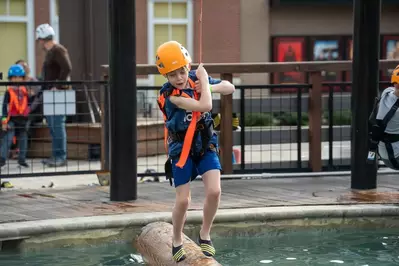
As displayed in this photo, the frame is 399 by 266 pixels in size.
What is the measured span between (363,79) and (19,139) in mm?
5199

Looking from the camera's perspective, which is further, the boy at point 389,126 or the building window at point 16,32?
the building window at point 16,32

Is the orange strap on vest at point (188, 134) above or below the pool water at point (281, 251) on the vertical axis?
above

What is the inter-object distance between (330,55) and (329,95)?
13.2m

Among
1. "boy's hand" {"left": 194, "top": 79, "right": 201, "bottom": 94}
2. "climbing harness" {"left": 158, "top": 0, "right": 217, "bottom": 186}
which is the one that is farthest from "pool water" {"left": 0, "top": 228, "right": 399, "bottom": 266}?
"boy's hand" {"left": 194, "top": 79, "right": 201, "bottom": 94}

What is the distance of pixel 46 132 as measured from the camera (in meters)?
12.5

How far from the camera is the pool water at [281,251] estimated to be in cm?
720

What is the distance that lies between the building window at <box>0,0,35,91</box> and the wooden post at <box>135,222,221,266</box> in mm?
14242

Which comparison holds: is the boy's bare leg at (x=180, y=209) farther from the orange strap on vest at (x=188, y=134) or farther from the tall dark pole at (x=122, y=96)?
the tall dark pole at (x=122, y=96)

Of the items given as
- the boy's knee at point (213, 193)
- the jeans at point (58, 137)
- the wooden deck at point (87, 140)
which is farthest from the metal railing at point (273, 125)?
the boy's knee at point (213, 193)

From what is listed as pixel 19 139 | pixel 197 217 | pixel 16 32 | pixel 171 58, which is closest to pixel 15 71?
pixel 19 139

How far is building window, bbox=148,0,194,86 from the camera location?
22.2m

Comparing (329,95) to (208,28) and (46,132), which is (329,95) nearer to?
(46,132)

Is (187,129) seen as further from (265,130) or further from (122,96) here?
(265,130)

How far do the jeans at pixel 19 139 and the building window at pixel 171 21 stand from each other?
10021 millimetres
